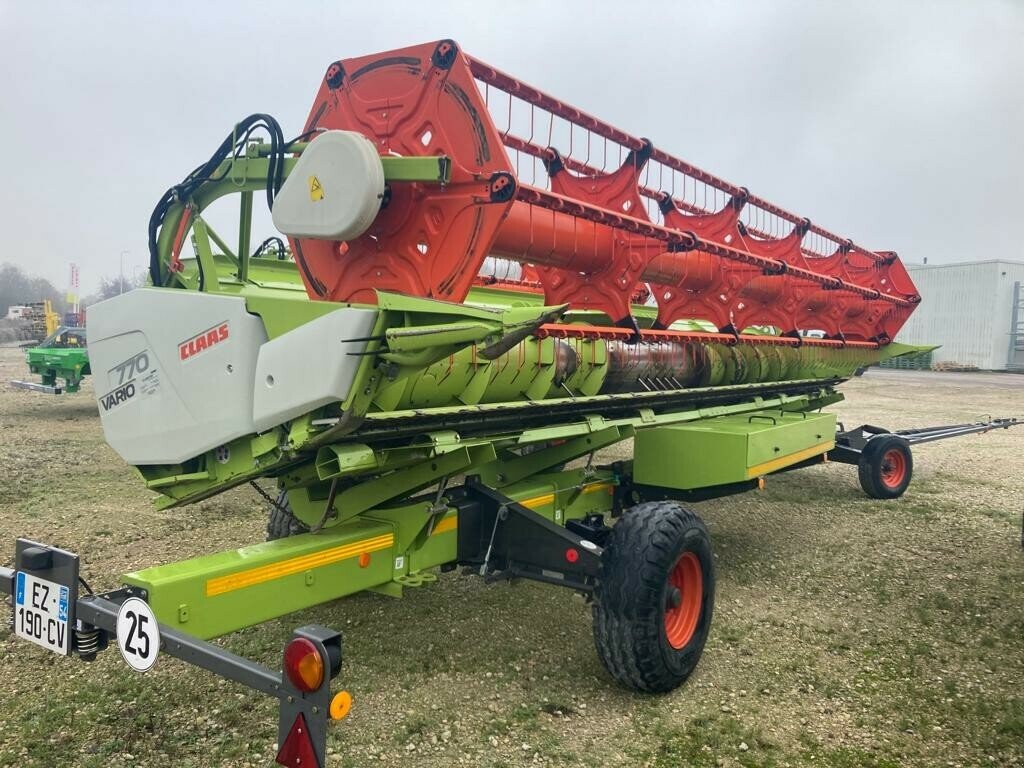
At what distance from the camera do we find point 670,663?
3.53 m

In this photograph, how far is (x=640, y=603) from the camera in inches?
136

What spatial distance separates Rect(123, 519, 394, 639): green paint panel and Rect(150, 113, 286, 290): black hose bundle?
4.48 feet

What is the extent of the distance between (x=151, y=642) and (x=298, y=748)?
0.56 meters

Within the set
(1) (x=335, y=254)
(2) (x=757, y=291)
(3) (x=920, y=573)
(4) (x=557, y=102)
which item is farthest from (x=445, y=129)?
(3) (x=920, y=573)

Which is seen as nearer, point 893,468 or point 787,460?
point 787,460

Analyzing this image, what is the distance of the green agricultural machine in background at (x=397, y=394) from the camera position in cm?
263

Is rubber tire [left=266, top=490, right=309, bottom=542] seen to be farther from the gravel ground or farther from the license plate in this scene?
the license plate

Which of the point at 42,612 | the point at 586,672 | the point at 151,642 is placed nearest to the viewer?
the point at 151,642

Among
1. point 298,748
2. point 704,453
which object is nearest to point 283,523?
point 298,748

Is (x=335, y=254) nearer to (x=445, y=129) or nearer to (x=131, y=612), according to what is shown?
(x=445, y=129)

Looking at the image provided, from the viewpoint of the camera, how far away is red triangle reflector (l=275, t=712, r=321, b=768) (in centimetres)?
208

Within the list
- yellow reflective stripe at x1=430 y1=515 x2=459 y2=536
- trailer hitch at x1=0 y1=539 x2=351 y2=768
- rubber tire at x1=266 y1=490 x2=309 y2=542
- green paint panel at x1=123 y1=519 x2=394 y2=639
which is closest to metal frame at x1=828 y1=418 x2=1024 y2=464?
yellow reflective stripe at x1=430 y1=515 x2=459 y2=536

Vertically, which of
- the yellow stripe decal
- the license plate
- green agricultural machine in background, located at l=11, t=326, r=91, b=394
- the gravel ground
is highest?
the yellow stripe decal

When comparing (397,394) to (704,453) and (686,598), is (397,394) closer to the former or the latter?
(686,598)
